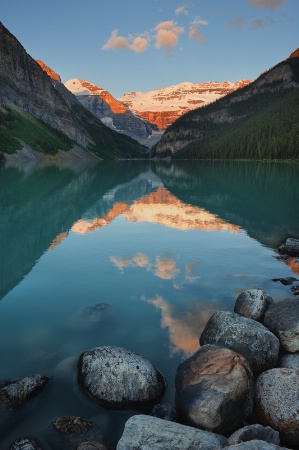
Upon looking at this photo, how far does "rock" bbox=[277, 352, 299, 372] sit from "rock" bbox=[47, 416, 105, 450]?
6.41 meters

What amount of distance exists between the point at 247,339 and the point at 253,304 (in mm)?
3407

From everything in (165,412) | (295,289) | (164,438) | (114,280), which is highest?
(164,438)

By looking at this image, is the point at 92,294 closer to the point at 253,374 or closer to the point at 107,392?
the point at 107,392

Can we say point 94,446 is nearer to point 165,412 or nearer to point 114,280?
point 165,412

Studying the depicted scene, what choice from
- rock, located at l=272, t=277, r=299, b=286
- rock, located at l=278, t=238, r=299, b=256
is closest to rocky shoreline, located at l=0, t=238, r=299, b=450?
rock, located at l=272, t=277, r=299, b=286

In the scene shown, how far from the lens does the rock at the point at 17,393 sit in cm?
1005

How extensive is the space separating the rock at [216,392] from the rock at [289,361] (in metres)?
2.34

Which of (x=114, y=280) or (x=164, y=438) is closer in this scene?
(x=164, y=438)

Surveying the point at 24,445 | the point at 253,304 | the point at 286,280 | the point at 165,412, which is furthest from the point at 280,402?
the point at 286,280

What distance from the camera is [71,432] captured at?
30.7 feet

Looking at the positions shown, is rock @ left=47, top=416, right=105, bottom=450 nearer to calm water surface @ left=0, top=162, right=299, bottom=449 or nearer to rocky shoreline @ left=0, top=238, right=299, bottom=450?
rocky shoreline @ left=0, top=238, right=299, bottom=450

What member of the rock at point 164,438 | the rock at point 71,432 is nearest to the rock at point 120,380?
the rock at point 71,432

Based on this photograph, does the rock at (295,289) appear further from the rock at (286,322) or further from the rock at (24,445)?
the rock at (24,445)

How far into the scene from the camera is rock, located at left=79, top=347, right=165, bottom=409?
34.9ft
